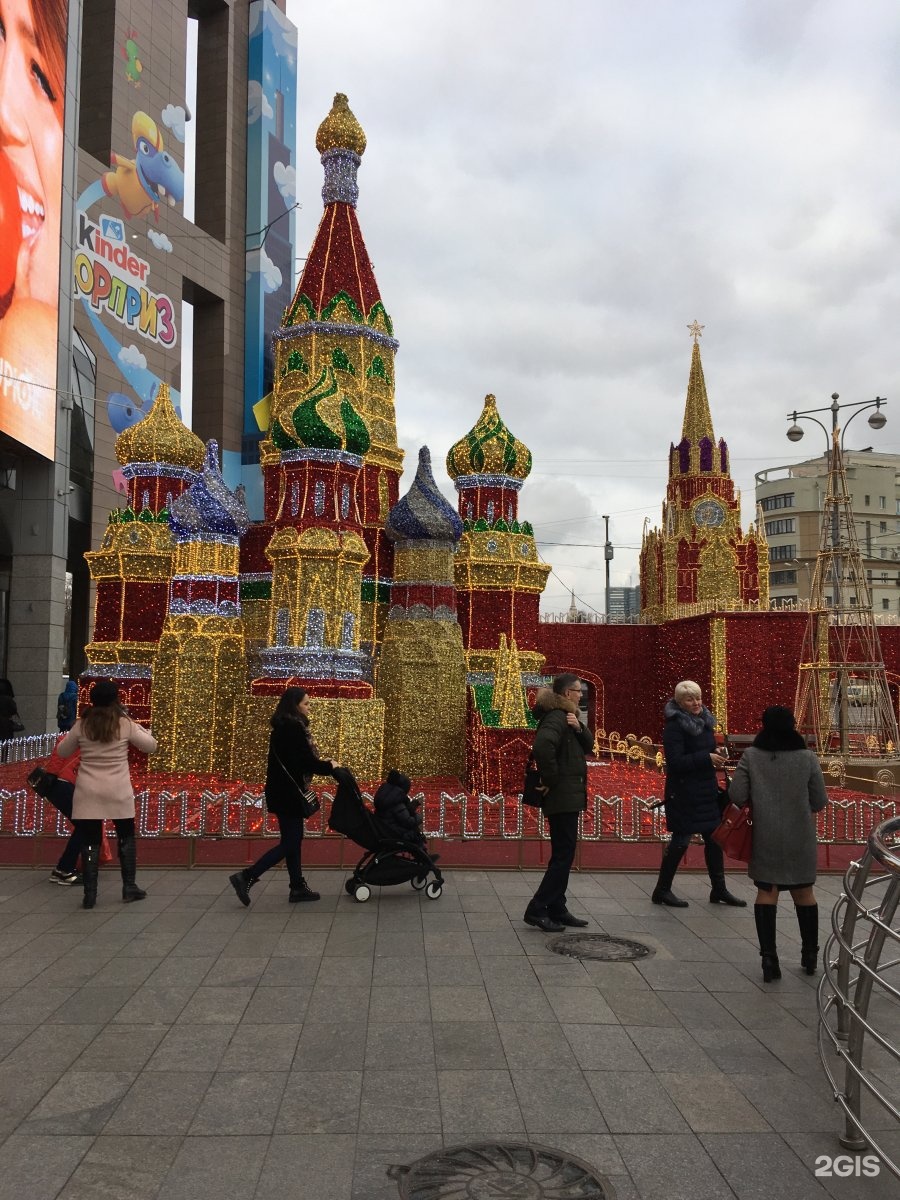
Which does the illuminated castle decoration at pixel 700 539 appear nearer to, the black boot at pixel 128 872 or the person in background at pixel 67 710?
the person in background at pixel 67 710

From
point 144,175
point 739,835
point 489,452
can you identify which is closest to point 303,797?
point 739,835

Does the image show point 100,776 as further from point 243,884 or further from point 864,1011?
point 864,1011

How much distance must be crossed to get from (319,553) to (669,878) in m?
7.85

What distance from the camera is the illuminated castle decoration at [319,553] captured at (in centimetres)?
1345

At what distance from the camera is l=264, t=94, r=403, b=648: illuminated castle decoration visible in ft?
54.4

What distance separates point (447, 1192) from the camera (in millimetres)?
3166

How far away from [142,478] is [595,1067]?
15.0 metres

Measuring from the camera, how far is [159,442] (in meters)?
17.0

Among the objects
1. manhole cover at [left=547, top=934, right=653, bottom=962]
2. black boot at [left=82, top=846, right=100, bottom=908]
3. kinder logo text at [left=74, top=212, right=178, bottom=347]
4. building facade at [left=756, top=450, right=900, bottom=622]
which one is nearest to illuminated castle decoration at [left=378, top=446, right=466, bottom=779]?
black boot at [left=82, top=846, right=100, bottom=908]

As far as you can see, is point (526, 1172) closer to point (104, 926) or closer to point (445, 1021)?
point (445, 1021)

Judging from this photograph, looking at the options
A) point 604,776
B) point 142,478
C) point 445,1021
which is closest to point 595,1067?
point 445,1021

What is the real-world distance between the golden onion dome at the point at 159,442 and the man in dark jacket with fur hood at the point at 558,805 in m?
12.4

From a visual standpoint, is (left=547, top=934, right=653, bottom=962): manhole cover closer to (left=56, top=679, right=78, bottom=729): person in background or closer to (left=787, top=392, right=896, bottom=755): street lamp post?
(left=787, top=392, right=896, bottom=755): street lamp post

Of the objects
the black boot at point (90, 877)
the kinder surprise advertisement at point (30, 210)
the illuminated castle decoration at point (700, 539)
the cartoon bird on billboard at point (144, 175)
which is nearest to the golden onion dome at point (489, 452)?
the kinder surprise advertisement at point (30, 210)
